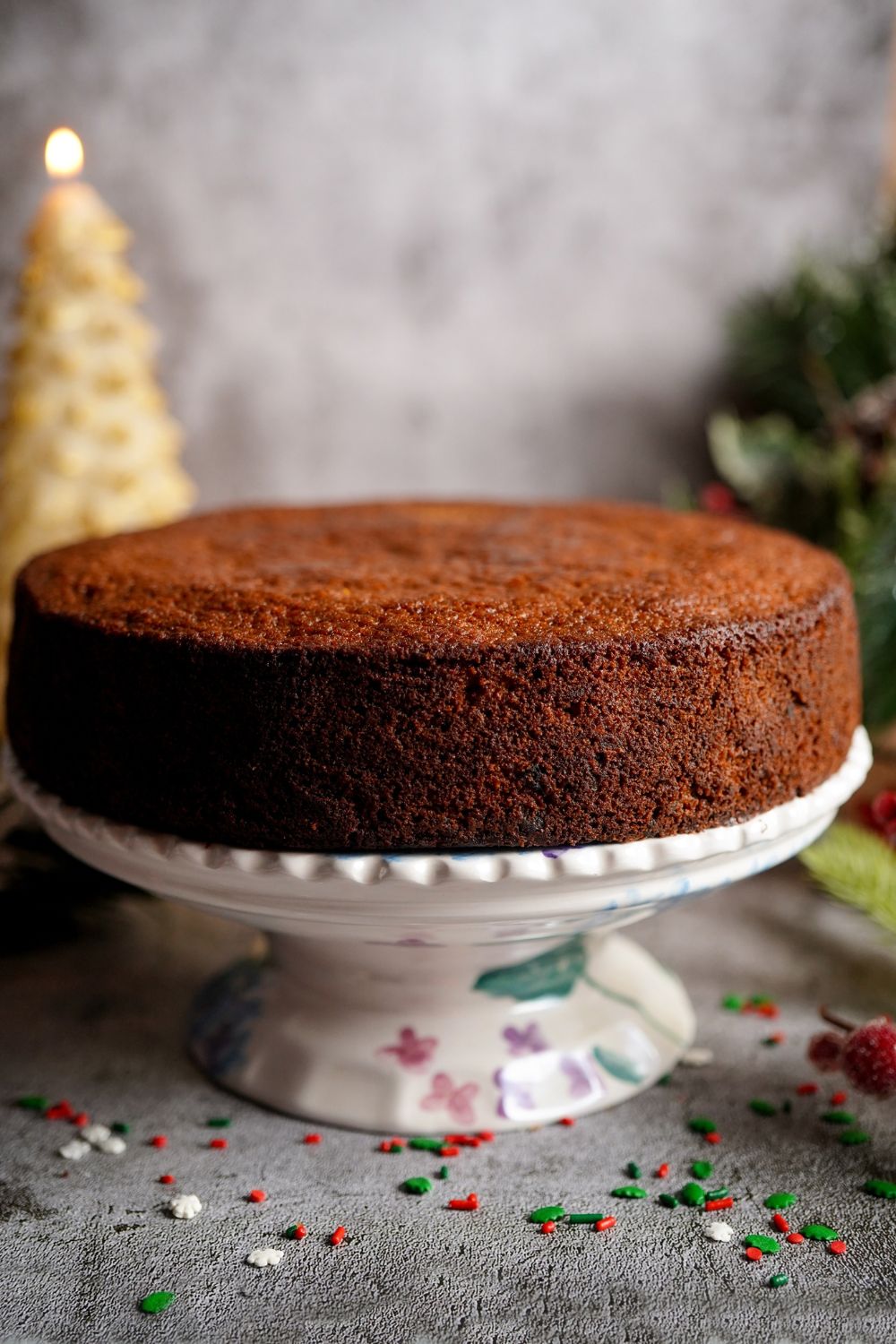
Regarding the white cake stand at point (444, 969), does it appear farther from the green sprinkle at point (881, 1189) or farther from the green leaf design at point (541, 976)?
the green sprinkle at point (881, 1189)

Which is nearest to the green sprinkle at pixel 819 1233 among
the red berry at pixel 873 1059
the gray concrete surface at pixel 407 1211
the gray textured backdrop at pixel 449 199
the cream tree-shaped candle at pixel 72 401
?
the gray concrete surface at pixel 407 1211

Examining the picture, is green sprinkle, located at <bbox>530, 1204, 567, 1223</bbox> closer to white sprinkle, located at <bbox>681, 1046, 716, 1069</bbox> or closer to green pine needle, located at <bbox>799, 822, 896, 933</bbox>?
white sprinkle, located at <bbox>681, 1046, 716, 1069</bbox>

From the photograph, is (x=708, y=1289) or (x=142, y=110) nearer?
(x=708, y=1289)

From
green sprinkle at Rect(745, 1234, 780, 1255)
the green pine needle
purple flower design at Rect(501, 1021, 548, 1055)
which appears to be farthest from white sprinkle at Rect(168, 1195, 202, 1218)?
the green pine needle

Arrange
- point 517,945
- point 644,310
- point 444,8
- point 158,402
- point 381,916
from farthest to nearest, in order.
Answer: point 644,310
point 444,8
point 158,402
point 517,945
point 381,916

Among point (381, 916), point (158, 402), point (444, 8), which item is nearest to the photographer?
point (381, 916)

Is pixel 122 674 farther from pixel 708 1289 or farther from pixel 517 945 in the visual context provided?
pixel 708 1289

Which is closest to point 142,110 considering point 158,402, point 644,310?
point 158,402

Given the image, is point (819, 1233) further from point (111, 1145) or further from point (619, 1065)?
point (111, 1145)
